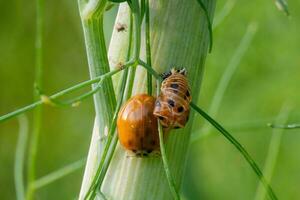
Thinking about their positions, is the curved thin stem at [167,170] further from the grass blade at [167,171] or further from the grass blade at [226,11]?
the grass blade at [226,11]

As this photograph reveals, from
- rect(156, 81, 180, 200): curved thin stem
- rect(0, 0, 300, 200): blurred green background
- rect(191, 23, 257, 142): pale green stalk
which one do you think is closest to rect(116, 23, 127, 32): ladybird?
rect(156, 81, 180, 200): curved thin stem

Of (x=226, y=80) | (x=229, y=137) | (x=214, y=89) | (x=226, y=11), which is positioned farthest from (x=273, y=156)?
(x=214, y=89)

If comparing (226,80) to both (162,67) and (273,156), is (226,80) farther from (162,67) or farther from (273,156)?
(162,67)

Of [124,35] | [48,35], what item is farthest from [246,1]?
[124,35]

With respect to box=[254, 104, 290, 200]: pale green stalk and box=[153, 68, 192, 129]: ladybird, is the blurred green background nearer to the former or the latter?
box=[254, 104, 290, 200]: pale green stalk

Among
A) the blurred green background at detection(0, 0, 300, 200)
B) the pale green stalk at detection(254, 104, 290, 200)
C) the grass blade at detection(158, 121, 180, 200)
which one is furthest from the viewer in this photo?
the blurred green background at detection(0, 0, 300, 200)
